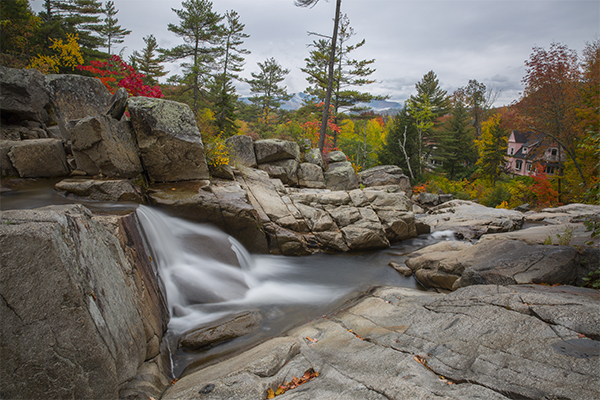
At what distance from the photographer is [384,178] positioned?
2386 cm

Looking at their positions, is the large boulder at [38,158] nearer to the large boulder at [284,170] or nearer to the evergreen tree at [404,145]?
the large boulder at [284,170]

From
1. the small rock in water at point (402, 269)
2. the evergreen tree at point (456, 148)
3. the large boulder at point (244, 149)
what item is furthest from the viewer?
the evergreen tree at point (456, 148)

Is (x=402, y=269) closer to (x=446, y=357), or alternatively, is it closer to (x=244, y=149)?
(x=446, y=357)

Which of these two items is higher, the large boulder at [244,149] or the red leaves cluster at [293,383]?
the large boulder at [244,149]

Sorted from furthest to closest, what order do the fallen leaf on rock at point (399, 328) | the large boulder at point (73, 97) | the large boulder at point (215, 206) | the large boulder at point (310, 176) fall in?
the large boulder at point (310, 176)
the large boulder at point (73, 97)
the large boulder at point (215, 206)
the fallen leaf on rock at point (399, 328)

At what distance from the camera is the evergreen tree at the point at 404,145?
1133 inches

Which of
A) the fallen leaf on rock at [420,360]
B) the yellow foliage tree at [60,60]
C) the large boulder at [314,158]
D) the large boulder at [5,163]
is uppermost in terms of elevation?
the yellow foliage tree at [60,60]

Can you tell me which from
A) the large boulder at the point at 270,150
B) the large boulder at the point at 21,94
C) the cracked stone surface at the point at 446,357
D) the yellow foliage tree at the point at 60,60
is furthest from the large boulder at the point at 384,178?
the large boulder at the point at 21,94

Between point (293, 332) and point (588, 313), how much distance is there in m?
4.13

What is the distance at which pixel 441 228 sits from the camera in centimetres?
1298

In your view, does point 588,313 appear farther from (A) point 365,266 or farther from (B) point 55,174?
(B) point 55,174

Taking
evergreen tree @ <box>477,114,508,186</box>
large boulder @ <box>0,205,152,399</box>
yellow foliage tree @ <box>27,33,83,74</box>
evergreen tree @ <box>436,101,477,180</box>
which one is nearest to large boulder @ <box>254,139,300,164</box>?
yellow foliage tree @ <box>27,33,83,74</box>

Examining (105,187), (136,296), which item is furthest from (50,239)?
(105,187)

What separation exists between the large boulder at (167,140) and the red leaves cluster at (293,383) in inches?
289
